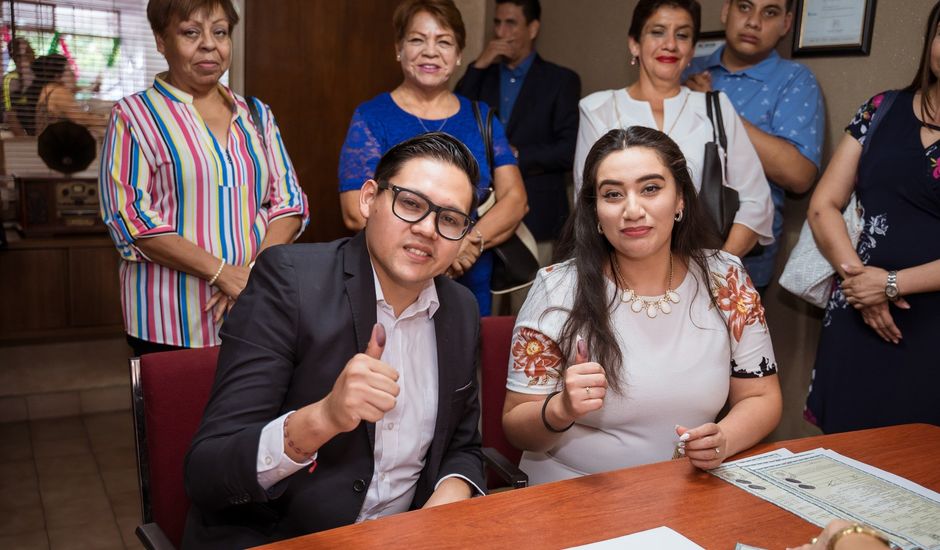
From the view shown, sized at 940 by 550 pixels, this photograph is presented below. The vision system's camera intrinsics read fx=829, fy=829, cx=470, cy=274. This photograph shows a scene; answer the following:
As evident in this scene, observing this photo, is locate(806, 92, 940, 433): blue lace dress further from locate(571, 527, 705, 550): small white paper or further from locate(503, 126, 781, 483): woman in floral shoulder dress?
locate(571, 527, 705, 550): small white paper

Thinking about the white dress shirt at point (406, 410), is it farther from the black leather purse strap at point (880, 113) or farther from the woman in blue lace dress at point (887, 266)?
the black leather purse strap at point (880, 113)

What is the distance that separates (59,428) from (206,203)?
7.65 feet

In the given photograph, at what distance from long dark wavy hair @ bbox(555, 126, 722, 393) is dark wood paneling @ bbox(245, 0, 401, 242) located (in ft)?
8.35

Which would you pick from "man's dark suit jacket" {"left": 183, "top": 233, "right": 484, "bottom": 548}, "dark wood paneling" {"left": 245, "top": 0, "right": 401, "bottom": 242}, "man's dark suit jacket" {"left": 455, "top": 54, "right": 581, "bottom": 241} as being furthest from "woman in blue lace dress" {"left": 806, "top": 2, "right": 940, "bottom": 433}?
"dark wood paneling" {"left": 245, "top": 0, "right": 401, "bottom": 242}

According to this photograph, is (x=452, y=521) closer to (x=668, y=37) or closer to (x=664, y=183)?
(x=664, y=183)

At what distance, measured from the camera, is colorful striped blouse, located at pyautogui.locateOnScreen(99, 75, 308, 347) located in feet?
7.65

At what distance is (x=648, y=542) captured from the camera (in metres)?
1.28

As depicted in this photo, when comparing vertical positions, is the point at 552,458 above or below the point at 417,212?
below

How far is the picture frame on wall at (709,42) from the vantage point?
350 cm

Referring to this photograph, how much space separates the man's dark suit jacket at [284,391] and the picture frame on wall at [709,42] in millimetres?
2431

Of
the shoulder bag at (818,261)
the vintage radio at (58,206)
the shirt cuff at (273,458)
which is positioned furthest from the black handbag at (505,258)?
the vintage radio at (58,206)

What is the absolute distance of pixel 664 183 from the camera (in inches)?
76.4

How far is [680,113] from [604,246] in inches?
37.2

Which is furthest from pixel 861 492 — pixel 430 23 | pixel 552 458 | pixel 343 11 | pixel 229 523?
pixel 343 11
